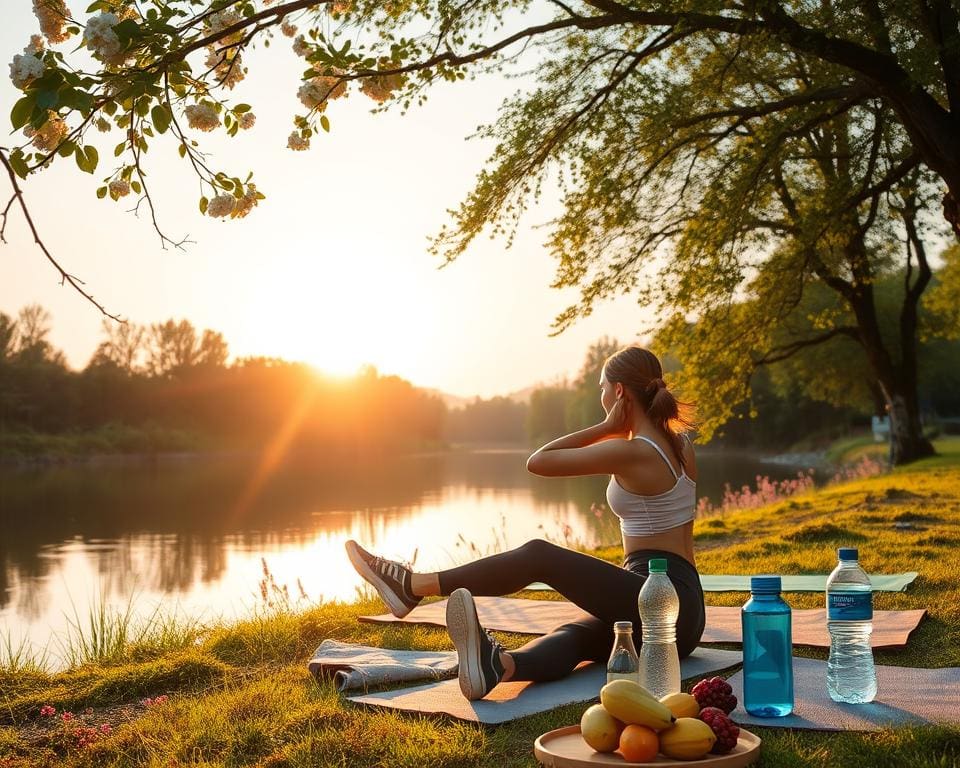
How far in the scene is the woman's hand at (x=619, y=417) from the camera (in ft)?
13.7

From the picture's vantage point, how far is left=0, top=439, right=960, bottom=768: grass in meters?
3.23

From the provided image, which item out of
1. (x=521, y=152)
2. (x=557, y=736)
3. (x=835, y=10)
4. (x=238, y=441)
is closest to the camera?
(x=557, y=736)

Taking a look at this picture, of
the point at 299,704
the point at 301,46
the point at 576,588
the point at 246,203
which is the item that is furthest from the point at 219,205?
the point at 576,588

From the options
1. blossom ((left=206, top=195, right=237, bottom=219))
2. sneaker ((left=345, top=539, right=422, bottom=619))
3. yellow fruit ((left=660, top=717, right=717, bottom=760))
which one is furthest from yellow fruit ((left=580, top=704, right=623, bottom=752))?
blossom ((left=206, top=195, right=237, bottom=219))

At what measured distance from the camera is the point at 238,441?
72.9 m

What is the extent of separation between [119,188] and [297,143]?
990 millimetres

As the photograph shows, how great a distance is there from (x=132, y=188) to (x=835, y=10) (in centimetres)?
635

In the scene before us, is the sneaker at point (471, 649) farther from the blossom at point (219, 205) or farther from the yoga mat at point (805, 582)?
the yoga mat at point (805, 582)

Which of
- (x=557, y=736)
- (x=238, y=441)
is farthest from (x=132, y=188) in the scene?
(x=238, y=441)

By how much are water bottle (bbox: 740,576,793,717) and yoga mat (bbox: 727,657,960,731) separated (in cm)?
5

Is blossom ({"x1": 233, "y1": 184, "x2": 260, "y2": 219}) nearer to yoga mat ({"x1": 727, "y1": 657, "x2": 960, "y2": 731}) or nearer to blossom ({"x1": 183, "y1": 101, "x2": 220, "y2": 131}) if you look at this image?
blossom ({"x1": 183, "y1": 101, "x2": 220, "y2": 131})

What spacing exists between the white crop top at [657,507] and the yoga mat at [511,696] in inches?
25.5

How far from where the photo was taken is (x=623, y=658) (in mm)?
3244

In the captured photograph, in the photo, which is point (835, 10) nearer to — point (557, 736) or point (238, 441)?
point (557, 736)
